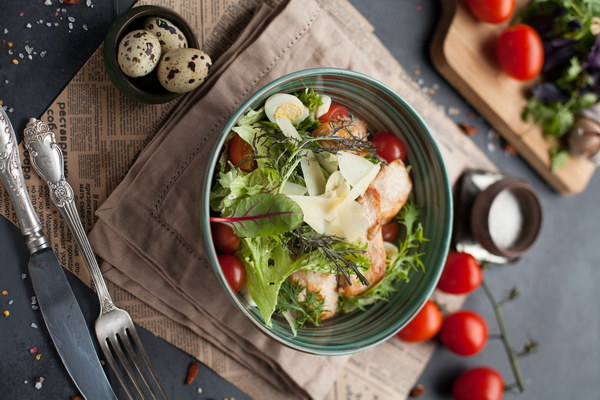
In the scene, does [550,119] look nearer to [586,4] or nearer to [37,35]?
[586,4]

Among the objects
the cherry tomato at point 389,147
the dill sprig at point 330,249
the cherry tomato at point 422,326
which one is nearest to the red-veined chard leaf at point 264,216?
the dill sprig at point 330,249

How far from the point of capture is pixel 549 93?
2.17 meters

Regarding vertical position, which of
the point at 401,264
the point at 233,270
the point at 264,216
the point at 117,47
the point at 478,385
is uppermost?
the point at 117,47

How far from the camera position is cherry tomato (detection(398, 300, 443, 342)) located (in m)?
1.98

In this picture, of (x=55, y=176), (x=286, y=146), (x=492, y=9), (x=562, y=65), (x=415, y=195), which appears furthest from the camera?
(x=562, y=65)

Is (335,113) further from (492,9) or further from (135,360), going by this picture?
(135,360)

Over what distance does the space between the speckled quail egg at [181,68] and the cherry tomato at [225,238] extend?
42 centimetres

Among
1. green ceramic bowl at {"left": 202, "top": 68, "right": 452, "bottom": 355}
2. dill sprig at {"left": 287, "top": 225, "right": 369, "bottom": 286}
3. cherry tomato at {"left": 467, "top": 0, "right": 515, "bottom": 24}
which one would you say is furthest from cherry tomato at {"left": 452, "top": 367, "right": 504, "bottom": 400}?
cherry tomato at {"left": 467, "top": 0, "right": 515, "bottom": 24}

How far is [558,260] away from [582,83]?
745 mm

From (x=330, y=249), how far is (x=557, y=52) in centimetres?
138

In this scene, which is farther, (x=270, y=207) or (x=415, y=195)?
(x=415, y=195)

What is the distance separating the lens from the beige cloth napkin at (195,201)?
1.66 m

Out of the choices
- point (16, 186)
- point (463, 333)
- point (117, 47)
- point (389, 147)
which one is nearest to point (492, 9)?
point (389, 147)

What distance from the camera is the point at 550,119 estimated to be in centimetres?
217
